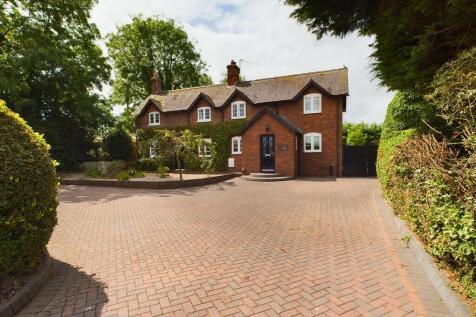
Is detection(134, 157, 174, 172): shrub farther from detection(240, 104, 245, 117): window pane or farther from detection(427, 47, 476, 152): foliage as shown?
detection(427, 47, 476, 152): foliage

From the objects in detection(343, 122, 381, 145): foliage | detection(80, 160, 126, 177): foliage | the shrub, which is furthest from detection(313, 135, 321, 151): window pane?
detection(80, 160, 126, 177): foliage

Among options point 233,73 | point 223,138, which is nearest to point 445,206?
point 223,138

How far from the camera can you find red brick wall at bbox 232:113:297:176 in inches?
724

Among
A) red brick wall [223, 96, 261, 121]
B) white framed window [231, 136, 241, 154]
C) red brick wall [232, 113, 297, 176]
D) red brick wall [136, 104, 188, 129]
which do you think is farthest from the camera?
red brick wall [136, 104, 188, 129]

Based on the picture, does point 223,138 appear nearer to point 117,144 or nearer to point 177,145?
point 177,145

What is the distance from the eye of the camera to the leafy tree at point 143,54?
120 ft

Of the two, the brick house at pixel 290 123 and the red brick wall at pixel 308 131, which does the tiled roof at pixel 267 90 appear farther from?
the red brick wall at pixel 308 131

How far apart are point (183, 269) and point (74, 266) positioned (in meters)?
2.04

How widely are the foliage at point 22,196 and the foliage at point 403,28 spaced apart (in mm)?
5722

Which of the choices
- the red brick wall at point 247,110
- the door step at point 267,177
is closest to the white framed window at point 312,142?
the door step at point 267,177

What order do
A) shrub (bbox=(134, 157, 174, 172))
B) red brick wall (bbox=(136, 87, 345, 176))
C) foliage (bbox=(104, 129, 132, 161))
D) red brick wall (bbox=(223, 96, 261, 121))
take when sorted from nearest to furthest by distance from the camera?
red brick wall (bbox=(136, 87, 345, 176)) → red brick wall (bbox=(223, 96, 261, 121)) → shrub (bbox=(134, 157, 174, 172)) → foliage (bbox=(104, 129, 132, 161))

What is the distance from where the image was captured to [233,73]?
Answer: 25031 mm

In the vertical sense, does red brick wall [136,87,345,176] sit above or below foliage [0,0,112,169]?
below

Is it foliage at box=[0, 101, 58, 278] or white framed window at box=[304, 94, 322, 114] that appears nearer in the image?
foliage at box=[0, 101, 58, 278]
